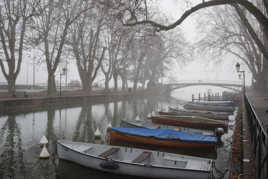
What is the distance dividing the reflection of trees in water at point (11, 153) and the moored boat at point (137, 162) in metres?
1.55

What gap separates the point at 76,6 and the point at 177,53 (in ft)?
83.5

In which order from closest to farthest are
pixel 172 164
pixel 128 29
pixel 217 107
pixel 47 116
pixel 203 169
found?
pixel 203 169
pixel 172 164
pixel 128 29
pixel 47 116
pixel 217 107

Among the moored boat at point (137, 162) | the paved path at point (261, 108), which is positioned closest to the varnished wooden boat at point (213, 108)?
the paved path at point (261, 108)

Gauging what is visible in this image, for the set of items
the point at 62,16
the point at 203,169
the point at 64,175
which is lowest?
the point at 64,175

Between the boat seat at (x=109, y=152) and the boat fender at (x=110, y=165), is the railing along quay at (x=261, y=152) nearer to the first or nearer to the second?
the boat fender at (x=110, y=165)

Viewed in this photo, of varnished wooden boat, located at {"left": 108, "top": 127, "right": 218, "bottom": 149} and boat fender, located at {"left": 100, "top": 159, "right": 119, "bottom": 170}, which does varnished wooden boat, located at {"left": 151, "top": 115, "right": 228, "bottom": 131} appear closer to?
varnished wooden boat, located at {"left": 108, "top": 127, "right": 218, "bottom": 149}

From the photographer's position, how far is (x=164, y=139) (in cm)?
1052

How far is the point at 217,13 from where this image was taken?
2842cm

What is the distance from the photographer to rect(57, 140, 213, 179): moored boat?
709 centimetres

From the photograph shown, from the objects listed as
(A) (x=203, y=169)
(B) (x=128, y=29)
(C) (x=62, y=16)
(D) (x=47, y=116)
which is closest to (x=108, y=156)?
(A) (x=203, y=169)

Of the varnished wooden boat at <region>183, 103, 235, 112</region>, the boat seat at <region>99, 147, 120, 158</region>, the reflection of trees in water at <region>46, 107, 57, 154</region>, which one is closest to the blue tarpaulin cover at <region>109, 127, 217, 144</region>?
the boat seat at <region>99, 147, 120, 158</region>

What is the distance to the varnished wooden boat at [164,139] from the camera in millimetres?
10195

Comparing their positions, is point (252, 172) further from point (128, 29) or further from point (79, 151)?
point (128, 29)

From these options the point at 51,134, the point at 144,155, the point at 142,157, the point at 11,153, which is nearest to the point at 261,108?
the point at 144,155
